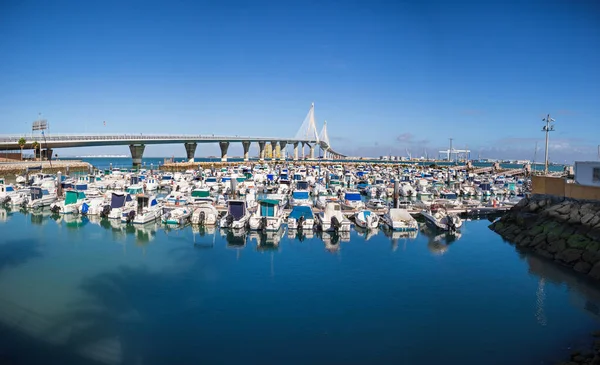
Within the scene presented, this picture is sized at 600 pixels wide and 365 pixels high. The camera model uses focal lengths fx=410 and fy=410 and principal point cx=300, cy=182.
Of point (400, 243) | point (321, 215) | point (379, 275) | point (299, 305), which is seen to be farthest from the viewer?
point (321, 215)

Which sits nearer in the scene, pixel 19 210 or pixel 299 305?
pixel 299 305

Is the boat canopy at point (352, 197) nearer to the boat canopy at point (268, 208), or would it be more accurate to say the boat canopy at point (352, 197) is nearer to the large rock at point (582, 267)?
the boat canopy at point (268, 208)

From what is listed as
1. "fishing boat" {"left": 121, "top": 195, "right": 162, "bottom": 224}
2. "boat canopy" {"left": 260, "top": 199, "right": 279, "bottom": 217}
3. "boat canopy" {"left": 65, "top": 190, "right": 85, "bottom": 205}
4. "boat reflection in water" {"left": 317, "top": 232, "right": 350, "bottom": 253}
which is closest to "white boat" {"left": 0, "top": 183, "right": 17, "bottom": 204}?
"boat canopy" {"left": 65, "top": 190, "right": 85, "bottom": 205}

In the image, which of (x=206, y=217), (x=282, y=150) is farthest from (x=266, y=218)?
(x=282, y=150)

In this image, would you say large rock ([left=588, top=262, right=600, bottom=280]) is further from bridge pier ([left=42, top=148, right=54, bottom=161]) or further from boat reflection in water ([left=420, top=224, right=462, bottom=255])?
bridge pier ([left=42, top=148, right=54, bottom=161])

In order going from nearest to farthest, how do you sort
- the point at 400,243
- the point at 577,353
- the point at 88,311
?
the point at 577,353
the point at 88,311
the point at 400,243

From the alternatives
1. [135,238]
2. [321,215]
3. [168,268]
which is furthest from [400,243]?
[135,238]

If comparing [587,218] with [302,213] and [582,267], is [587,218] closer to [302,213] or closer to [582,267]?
[582,267]

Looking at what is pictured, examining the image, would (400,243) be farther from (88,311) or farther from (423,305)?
(88,311)
